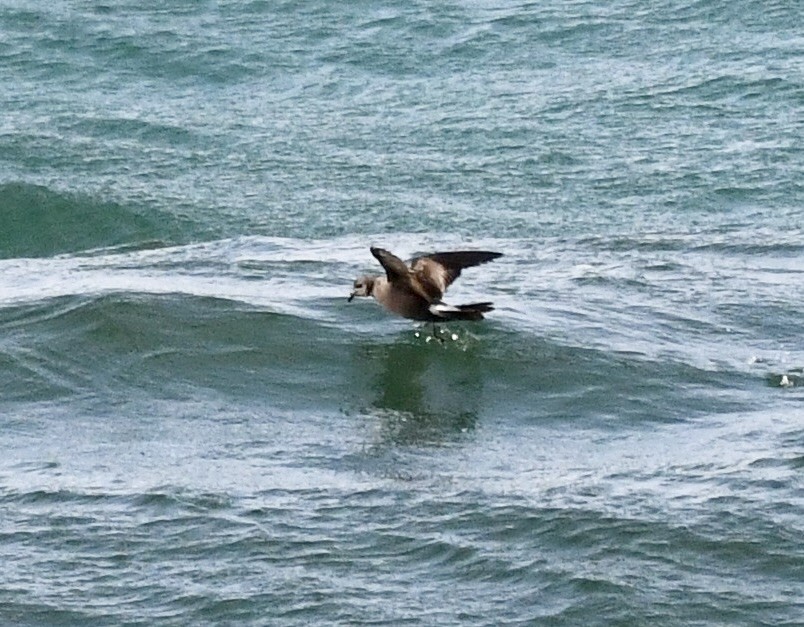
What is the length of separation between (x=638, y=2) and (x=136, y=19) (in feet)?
17.5

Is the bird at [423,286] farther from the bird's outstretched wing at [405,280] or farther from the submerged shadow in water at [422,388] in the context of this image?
the submerged shadow in water at [422,388]

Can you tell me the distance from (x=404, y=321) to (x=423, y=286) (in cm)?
72

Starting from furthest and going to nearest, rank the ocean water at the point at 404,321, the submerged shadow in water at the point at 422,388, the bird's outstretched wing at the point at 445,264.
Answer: the bird's outstretched wing at the point at 445,264 → the submerged shadow in water at the point at 422,388 → the ocean water at the point at 404,321

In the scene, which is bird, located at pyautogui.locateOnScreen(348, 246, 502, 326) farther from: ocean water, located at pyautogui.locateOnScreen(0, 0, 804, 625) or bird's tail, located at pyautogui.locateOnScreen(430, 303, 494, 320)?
ocean water, located at pyautogui.locateOnScreen(0, 0, 804, 625)

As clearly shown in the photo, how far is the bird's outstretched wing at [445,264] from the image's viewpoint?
9.42 m

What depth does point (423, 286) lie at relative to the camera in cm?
926

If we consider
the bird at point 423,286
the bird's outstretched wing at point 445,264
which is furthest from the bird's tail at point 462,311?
the bird's outstretched wing at point 445,264

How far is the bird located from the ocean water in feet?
0.88

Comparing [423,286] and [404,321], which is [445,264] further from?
[404,321]

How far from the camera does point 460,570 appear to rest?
6586mm

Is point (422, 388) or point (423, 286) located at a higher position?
point (423, 286)

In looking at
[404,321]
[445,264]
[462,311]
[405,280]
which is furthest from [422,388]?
[404,321]

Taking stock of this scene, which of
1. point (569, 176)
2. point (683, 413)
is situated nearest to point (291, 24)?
point (569, 176)

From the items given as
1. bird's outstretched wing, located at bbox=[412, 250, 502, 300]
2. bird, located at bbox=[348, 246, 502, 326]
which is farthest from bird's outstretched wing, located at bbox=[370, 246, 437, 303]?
bird's outstretched wing, located at bbox=[412, 250, 502, 300]
